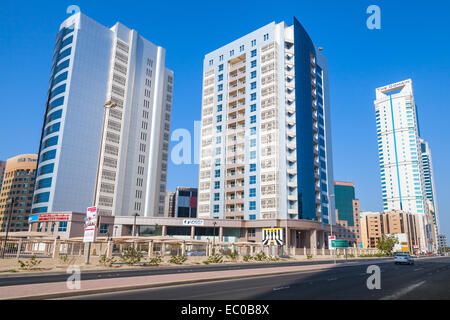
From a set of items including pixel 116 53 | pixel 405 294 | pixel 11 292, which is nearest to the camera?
pixel 11 292

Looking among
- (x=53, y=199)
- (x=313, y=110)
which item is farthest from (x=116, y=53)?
(x=313, y=110)

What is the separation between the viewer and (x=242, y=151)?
9069 centimetres

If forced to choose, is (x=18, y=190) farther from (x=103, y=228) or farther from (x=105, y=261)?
(x=105, y=261)

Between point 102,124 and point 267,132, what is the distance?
44997 millimetres

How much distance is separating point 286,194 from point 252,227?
11876 mm

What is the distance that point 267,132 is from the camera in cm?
8681

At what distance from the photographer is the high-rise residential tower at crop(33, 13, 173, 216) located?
271 ft

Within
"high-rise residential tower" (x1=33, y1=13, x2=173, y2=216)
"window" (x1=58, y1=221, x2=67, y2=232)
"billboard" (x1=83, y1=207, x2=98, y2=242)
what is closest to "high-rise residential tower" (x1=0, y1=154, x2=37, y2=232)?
"high-rise residential tower" (x1=33, y1=13, x2=173, y2=216)

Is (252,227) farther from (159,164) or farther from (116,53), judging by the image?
(116,53)

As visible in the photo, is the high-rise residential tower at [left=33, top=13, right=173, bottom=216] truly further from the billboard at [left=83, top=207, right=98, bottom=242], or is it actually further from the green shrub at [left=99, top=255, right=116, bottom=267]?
the billboard at [left=83, top=207, right=98, bottom=242]

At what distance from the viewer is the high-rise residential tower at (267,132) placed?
83.1 metres

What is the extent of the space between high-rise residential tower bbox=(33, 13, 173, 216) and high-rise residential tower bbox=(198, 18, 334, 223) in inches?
634

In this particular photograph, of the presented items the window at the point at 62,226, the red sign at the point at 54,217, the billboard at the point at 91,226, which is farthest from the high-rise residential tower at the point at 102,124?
the billboard at the point at 91,226

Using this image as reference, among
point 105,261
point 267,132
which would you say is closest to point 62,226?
point 105,261
